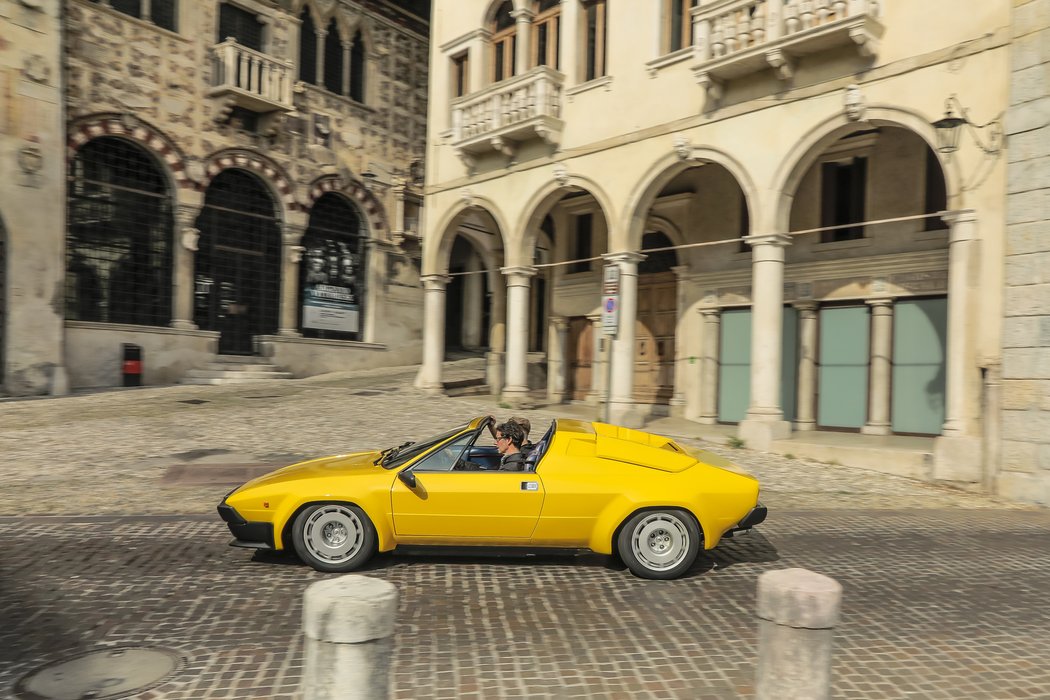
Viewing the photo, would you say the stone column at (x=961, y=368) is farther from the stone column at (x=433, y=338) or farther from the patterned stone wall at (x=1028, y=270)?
the stone column at (x=433, y=338)

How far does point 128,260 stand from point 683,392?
14094 millimetres

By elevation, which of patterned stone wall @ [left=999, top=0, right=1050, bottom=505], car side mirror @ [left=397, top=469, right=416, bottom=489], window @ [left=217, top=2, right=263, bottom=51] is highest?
window @ [left=217, top=2, right=263, bottom=51]

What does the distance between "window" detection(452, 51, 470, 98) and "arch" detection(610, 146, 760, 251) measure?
6998 millimetres

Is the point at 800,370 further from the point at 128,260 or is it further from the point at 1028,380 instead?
the point at 128,260

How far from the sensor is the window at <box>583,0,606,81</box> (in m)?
17.1

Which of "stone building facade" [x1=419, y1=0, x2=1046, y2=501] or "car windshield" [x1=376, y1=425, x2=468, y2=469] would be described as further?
"stone building facade" [x1=419, y1=0, x2=1046, y2=501]

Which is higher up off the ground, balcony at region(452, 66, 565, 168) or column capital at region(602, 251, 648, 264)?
balcony at region(452, 66, 565, 168)

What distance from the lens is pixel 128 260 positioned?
784 inches

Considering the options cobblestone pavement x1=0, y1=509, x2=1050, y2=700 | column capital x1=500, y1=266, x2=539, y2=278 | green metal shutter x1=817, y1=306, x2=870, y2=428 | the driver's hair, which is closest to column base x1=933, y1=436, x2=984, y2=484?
green metal shutter x1=817, y1=306, x2=870, y2=428

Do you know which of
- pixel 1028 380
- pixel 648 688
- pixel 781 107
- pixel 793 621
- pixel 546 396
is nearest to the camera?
pixel 793 621

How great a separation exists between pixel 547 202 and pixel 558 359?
4831 mm

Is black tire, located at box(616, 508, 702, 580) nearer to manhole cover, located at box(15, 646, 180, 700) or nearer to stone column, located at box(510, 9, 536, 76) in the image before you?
manhole cover, located at box(15, 646, 180, 700)

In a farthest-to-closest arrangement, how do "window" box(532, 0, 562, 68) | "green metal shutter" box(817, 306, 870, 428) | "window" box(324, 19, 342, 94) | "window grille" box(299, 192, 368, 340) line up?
"window" box(324, 19, 342, 94) → "window grille" box(299, 192, 368, 340) → "window" box(532, 0, 562, 68) → "green metal shutter" box(817, 306, 870, 428)

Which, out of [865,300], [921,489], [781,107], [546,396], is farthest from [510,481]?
[546,396]
